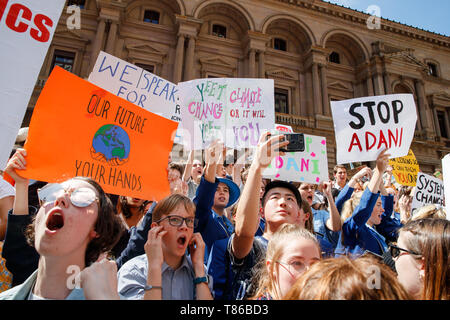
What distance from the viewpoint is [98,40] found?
15.6 m

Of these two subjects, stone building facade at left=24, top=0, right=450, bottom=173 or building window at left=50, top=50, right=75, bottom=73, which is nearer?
building window at left=50, top=50, right=75, bottom=73

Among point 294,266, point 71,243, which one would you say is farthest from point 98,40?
point 294,266

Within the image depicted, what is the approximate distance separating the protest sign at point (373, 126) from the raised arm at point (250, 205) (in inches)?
96.6

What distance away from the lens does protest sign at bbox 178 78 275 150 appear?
4066mm

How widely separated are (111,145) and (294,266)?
1.94 m

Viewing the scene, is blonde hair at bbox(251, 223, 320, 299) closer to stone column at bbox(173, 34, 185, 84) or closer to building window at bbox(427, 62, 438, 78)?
stone column at bbox(173, 34, 185, 84)

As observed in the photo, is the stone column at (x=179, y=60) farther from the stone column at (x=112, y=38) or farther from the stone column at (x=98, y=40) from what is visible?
the stone column at (x=98, y=40)

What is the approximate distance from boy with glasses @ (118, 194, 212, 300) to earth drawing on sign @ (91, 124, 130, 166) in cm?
81

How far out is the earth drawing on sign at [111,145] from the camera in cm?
252

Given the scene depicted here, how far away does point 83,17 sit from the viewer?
16.5m

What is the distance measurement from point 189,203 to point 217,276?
56 centimetres

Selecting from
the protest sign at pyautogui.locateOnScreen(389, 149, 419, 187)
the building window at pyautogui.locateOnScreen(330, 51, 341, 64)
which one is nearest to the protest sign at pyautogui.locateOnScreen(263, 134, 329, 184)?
the protest sign at pyautogui.locateOnScreen(389, 149, 419, 187)

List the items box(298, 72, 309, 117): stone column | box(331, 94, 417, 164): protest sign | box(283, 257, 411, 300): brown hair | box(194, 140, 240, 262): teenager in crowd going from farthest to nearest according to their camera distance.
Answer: box(298, 72, 309, 117): stone column
box(331, 94, 417, 164): protest sign
box(194, 140, 240, 262): teenager in crowd
box(283, 257, 411, 300): brown hair
